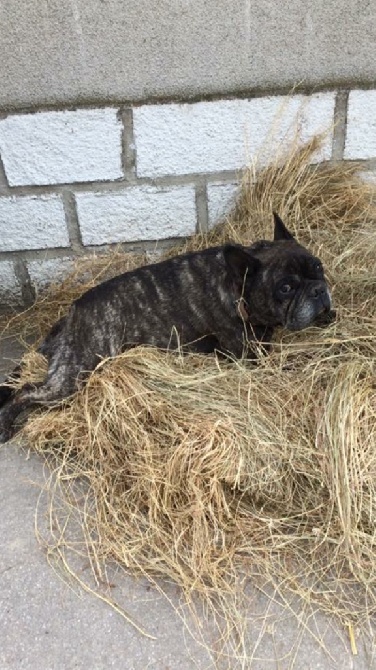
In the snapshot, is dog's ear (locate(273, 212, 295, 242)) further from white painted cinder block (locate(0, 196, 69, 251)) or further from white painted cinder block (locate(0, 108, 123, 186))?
white painted cinder block (locate(0, 196, 69, 251))

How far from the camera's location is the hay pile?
7.75 feet

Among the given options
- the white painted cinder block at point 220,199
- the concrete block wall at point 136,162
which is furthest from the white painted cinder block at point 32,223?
the white painted cinder block at point 220,199

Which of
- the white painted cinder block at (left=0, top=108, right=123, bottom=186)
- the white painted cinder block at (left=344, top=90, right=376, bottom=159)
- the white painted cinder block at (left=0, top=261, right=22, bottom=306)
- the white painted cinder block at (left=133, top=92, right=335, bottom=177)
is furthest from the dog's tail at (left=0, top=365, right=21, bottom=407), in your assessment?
the white painted cinder block at (left=344, top=90, right=376, bottom=159)

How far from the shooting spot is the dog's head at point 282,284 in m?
2.84

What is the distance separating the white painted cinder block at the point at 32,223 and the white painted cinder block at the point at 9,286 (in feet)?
0.45

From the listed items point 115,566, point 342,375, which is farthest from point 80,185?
point 115,566

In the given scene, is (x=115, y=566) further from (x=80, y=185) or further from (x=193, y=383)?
(x=80, y=185)

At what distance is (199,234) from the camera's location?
13.3 feet

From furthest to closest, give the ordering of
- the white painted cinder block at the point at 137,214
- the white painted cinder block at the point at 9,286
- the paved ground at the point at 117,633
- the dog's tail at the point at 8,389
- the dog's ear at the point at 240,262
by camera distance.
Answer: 1. the white painted cinder block at the point at 9,286
2. the white painted cinder block at the point at 137,214
3. the dog's tail at the point at 8,389
4. the dog's ear at the point at 240,262
5. the paved ground at the point at 117,633

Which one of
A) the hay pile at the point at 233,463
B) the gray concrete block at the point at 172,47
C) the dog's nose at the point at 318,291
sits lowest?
the hay pile at the point at 233,463

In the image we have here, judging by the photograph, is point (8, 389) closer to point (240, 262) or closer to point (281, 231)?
point (240, 262)

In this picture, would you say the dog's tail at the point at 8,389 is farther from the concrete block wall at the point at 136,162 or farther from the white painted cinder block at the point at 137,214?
the white painted cinder block at the point at 137,214

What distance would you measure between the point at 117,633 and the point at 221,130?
279 centimetres

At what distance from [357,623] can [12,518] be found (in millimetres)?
1446
